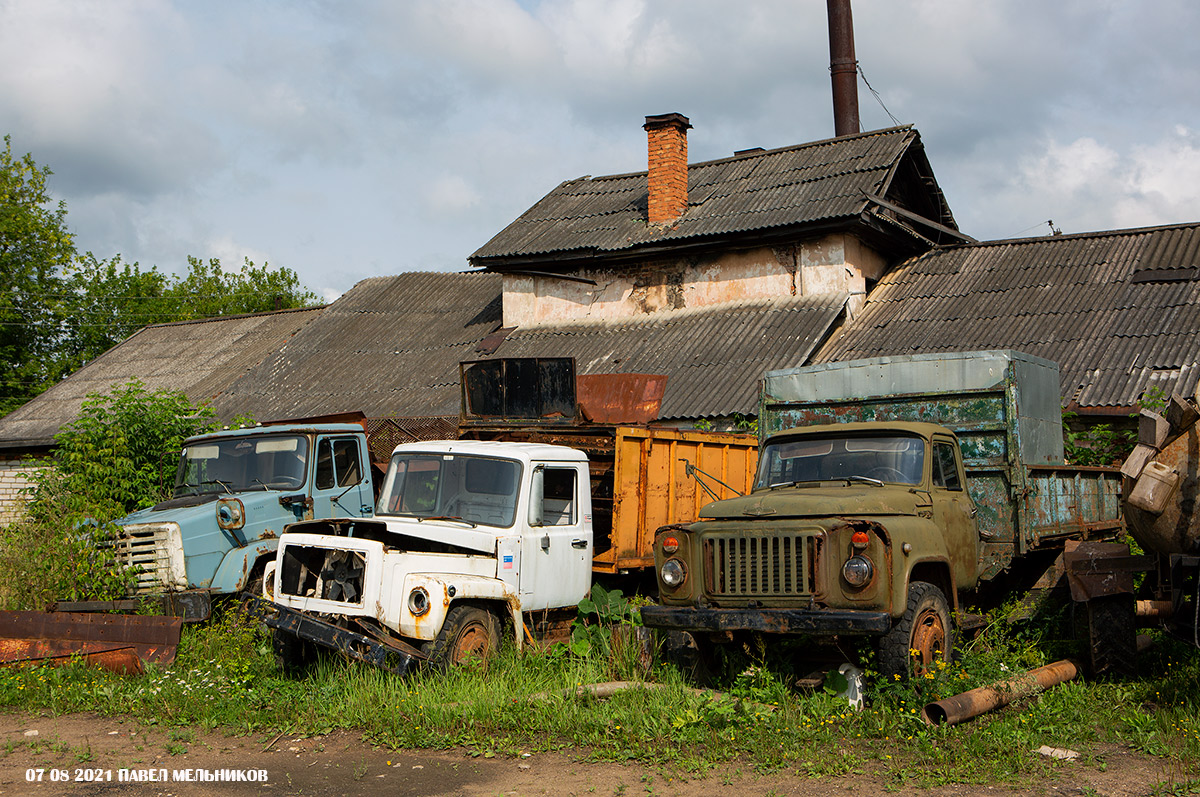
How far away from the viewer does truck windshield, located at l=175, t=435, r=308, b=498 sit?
9.96 meters

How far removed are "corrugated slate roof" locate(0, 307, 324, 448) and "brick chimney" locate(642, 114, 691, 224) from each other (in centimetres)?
1022

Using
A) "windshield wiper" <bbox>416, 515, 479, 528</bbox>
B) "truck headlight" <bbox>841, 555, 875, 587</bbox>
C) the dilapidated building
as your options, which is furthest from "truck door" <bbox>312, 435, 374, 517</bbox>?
"truck headlight" <bbox>841, 555, 875, 587</bbox>

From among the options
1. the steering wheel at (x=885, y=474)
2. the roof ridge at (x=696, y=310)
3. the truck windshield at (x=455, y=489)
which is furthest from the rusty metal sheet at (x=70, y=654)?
the roof ridge at (x=696, y=310)

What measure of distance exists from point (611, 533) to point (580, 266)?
1178 cm

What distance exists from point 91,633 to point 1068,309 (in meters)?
14.0

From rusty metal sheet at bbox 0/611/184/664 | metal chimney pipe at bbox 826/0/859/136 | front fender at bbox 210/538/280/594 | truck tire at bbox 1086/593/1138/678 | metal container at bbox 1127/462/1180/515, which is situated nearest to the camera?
metal container at bbox 1127/462/1180/515

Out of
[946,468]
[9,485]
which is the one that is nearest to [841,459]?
[946,468]

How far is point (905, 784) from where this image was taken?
540cm

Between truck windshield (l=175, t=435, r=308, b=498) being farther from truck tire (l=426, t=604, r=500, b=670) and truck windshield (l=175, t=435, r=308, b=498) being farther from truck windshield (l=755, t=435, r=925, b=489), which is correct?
truck windshield (l=755, t=435, r=925, b=489)

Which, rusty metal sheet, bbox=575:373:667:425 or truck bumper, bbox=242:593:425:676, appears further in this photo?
rusty metal sheet, bbox=575:373:667:425

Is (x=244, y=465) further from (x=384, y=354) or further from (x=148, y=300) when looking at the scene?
(x=148, y=300)

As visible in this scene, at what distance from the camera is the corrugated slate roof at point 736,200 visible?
18.4m

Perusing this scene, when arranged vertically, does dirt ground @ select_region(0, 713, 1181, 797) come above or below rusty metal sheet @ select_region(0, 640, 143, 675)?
below

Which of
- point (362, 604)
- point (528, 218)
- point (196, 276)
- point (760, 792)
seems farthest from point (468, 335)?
point (196, 276)
